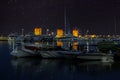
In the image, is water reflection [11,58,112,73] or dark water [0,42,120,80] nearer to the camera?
dark water [0,42,120,80]

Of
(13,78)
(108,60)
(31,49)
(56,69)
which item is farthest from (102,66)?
(31,49)

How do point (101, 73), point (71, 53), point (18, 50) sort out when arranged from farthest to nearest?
point (18, 50)
point (71, 53)
point (101, 73)

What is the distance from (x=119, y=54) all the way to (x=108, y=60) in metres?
3.23

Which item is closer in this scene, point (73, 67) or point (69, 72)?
point (69, 72)

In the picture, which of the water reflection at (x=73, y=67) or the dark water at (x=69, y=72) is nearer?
the dark water at (x=69, y=72)

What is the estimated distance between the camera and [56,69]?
29.1m


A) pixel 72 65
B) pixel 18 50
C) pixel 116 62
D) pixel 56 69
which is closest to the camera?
pixel 56 69

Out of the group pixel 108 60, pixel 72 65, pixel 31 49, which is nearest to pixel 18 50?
pixel 31 49

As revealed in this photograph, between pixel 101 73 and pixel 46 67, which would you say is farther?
pixel 46 67

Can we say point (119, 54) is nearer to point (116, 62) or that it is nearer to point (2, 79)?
point (116, 62)

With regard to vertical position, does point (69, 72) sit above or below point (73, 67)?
below

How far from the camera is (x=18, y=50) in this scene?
39.4 metres

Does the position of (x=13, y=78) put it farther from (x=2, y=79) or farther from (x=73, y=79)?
(x=73, y=79)

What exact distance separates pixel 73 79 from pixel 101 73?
12.9 ft
